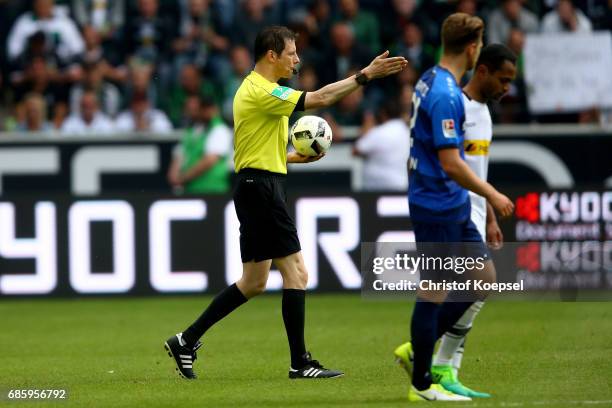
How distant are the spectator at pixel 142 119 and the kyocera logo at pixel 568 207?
4.78 metres

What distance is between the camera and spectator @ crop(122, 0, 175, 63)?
18.0 m

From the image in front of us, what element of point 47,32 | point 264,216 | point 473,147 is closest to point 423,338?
point 473,147

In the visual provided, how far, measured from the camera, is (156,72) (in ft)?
58.9

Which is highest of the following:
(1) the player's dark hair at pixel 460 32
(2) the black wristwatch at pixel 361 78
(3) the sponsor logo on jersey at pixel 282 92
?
(1) the player's dark hair at pixel 460 32

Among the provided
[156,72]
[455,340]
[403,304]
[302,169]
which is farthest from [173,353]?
[156,72]

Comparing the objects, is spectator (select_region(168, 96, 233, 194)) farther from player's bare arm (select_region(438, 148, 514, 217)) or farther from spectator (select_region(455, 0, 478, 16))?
player's bare arm (select_region(438, 148, 514, 217))

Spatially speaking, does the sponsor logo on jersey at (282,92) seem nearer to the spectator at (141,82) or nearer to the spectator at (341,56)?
the spectator at (341,56)

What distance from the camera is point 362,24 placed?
17.8 meters

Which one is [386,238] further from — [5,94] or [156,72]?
[5,94]

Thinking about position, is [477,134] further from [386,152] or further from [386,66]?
[386,152]

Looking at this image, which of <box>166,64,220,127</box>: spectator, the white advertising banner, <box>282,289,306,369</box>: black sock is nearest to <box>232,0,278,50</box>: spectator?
<box>166,64,220,127</box>: spectator

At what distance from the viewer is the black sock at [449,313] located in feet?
25.1

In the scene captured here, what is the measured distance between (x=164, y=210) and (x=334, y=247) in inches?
79.6

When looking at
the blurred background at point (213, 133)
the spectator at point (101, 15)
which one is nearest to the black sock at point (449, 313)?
the blurred background at point (213, 133)
